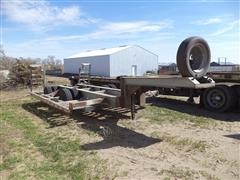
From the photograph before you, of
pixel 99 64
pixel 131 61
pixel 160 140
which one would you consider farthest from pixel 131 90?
pixel 131 61

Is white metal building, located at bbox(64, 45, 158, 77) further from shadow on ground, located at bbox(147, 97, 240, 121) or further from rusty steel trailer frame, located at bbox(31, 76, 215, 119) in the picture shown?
rusty steel trailer frame, located at bbox(31, 76, 215, 119)

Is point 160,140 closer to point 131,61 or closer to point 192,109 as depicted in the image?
point 192,109

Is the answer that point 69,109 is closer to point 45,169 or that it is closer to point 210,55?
point 45,169

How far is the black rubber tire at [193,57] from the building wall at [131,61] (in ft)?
103

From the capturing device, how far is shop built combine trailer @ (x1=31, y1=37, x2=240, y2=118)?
5457 mm

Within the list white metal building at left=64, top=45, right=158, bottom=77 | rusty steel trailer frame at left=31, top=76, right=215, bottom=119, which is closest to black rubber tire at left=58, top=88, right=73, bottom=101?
rusty steel trailer frame at left=31, top=76, right=215, bottom=119

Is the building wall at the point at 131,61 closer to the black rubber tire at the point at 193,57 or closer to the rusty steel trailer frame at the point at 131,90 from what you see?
the rusty steel trailer frame at the point at 131,90

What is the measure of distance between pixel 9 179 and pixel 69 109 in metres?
2.99

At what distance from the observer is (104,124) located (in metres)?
7.39

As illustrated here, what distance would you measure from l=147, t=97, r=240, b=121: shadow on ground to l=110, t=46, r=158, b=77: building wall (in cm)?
2610

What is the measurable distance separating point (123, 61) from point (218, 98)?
97.6 ft

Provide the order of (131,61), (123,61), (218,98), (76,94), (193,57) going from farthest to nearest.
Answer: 1. (131,61)
2. (123,61)
3. (218,98)
4. (76,94)
5. (193,57)

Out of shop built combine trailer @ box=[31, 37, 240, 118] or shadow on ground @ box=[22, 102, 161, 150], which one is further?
shadow on ground @ box=[22, 102, 161, 150]

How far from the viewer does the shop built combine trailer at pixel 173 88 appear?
546cm
